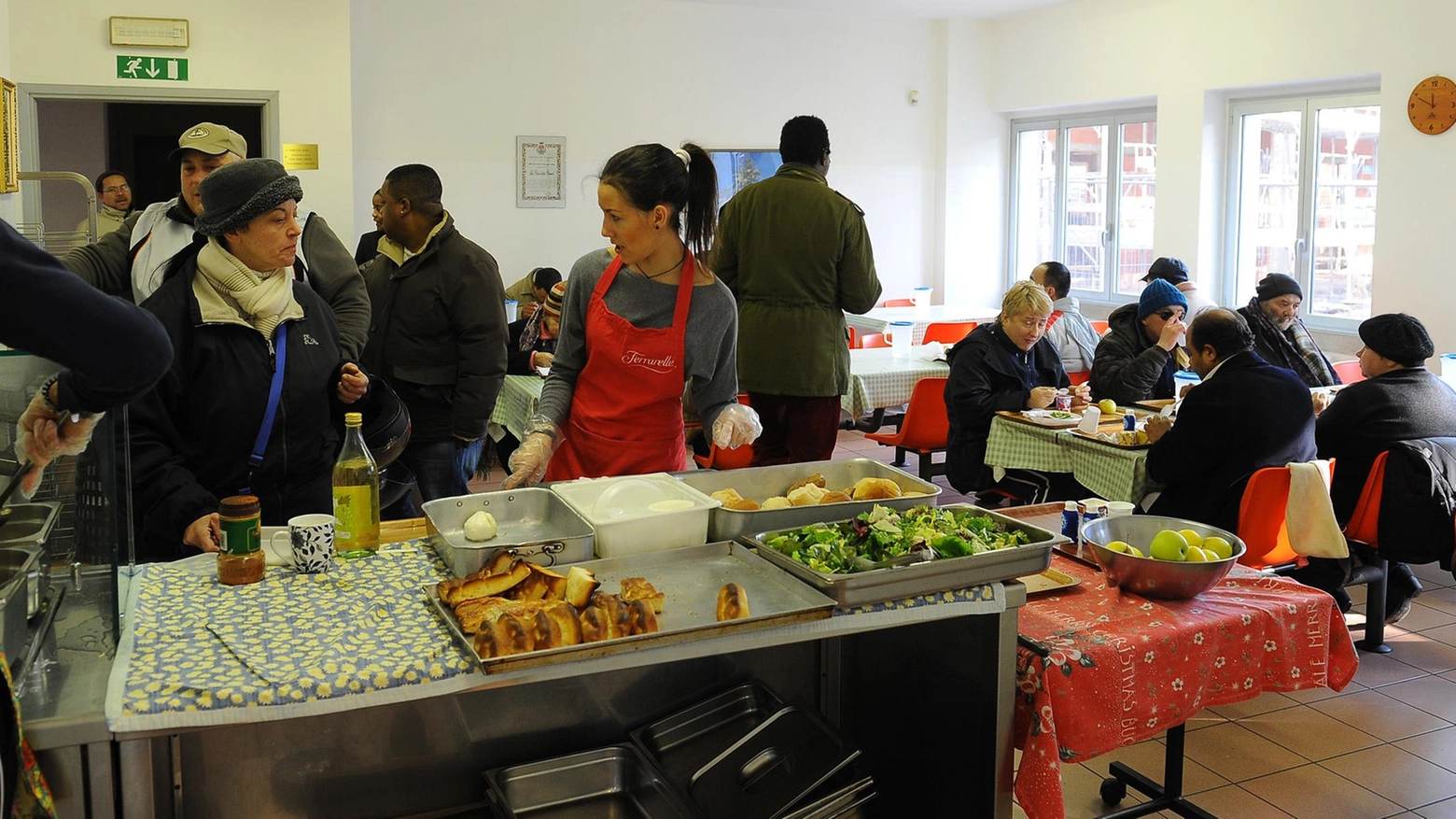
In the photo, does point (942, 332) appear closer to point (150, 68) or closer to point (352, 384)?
point (150, 68)

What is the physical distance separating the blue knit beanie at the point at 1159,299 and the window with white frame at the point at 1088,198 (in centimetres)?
359

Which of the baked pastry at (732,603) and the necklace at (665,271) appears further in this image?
the necklace at (665,271)

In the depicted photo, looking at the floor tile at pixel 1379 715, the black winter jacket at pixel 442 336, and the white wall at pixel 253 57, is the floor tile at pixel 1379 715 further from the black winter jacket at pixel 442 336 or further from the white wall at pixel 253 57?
the white wall at pixel 253 57

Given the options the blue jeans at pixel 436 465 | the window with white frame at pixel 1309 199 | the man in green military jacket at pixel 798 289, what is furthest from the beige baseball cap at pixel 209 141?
the window with white frame at pixel 1309 199

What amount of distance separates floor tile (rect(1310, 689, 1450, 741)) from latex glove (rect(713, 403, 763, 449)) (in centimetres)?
224

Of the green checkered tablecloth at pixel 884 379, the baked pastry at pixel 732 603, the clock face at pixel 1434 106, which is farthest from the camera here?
the clock face at pixel 1434 106

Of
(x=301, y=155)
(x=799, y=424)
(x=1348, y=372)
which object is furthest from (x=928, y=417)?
(x=301, y=155)

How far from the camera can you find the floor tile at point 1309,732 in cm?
349

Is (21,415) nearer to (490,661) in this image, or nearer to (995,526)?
(490,661)

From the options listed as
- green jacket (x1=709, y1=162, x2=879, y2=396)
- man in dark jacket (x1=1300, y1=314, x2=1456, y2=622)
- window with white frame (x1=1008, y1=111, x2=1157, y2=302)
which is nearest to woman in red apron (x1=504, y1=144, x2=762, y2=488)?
green jacket (x1=709, y1=162, x2=879, y2=396)

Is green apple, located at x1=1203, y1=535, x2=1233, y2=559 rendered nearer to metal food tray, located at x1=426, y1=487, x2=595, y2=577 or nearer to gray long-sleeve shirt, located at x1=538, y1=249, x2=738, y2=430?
gray long-sleeve shirt, located at x1=538, y1=249, x2=738, y2=430

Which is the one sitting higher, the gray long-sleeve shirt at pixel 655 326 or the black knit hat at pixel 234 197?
the black knit hat at pixel 234 197

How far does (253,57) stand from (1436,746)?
6890 mm

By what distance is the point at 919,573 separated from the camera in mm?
1974
